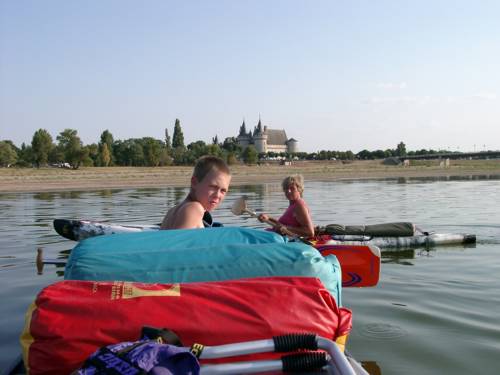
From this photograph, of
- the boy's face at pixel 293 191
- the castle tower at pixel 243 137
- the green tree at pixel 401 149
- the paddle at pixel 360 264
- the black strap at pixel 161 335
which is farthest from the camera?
the castle tower at pixel 243 137

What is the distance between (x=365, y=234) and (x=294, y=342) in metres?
8.26

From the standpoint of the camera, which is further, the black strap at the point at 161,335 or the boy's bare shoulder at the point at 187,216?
the boy's bare shoulder at the point at 187,216

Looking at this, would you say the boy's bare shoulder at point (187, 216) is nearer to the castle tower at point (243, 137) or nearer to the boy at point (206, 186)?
the boy at point (206, 186)

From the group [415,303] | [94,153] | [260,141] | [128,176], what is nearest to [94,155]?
→ [94,153]

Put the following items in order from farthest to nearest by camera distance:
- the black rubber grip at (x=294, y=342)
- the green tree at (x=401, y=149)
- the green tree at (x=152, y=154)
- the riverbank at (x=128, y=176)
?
the green tree at (x=401, y=149) → the green tree at (x=152, y=154) → the riverbank at (x=128, y=176) → the black rubber grip at (x=294, y=342)

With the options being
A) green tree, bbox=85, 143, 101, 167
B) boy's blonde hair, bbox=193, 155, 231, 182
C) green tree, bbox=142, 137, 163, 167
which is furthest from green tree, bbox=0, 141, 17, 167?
boy's blonde hair, bbox=193, 155, 231, 182

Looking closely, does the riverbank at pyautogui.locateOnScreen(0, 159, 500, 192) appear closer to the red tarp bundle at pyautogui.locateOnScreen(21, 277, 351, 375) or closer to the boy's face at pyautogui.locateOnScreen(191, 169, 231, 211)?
the boy's face at pyautogui.locateOnScreen(191, 169, 231, 211)

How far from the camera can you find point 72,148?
76062mm

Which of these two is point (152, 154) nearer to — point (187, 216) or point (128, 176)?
point (128, 176)

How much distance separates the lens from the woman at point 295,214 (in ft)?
29.1

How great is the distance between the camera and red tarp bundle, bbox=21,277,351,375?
2553 mm

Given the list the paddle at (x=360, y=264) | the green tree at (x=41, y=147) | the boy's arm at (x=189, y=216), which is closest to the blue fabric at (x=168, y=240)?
the boy's arm at (x=189, y=216)

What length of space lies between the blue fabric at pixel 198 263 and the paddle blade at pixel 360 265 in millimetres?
2489

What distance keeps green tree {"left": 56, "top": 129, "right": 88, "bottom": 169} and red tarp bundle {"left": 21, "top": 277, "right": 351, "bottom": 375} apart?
7612 centimetres
